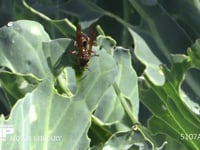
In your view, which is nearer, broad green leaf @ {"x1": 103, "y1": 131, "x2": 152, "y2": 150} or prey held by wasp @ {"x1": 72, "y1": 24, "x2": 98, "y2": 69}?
broad green leaf @ {"x1": 103, "y1": 131, "x2": 152, "y2": 150}

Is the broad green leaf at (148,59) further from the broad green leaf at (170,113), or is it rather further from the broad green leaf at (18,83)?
the broad green leaf at (18,83)

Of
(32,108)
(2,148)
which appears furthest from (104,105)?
(2,148)

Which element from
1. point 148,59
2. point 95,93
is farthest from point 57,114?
point 148,59

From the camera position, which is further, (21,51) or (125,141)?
(21,51)

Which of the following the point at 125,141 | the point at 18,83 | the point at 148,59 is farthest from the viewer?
the point at 148,59

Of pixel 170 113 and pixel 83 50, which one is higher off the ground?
pixel 83 50

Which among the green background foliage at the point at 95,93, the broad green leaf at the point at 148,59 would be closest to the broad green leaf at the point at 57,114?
the green background foliage at the point at 95,93

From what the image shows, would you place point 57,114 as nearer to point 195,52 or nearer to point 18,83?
point 18,83

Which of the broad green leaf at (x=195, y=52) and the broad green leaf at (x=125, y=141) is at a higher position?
the broad green leaf at (x=195, y=52)

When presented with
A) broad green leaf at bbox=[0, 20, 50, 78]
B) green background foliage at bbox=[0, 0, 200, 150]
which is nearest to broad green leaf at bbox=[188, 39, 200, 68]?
green background foliage at bbox=[0, 0, 200, 150]

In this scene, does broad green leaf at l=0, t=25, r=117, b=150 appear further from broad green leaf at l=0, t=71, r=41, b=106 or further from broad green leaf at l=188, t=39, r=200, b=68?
broad green leaf at l=188, t=39, r=200, b=68
